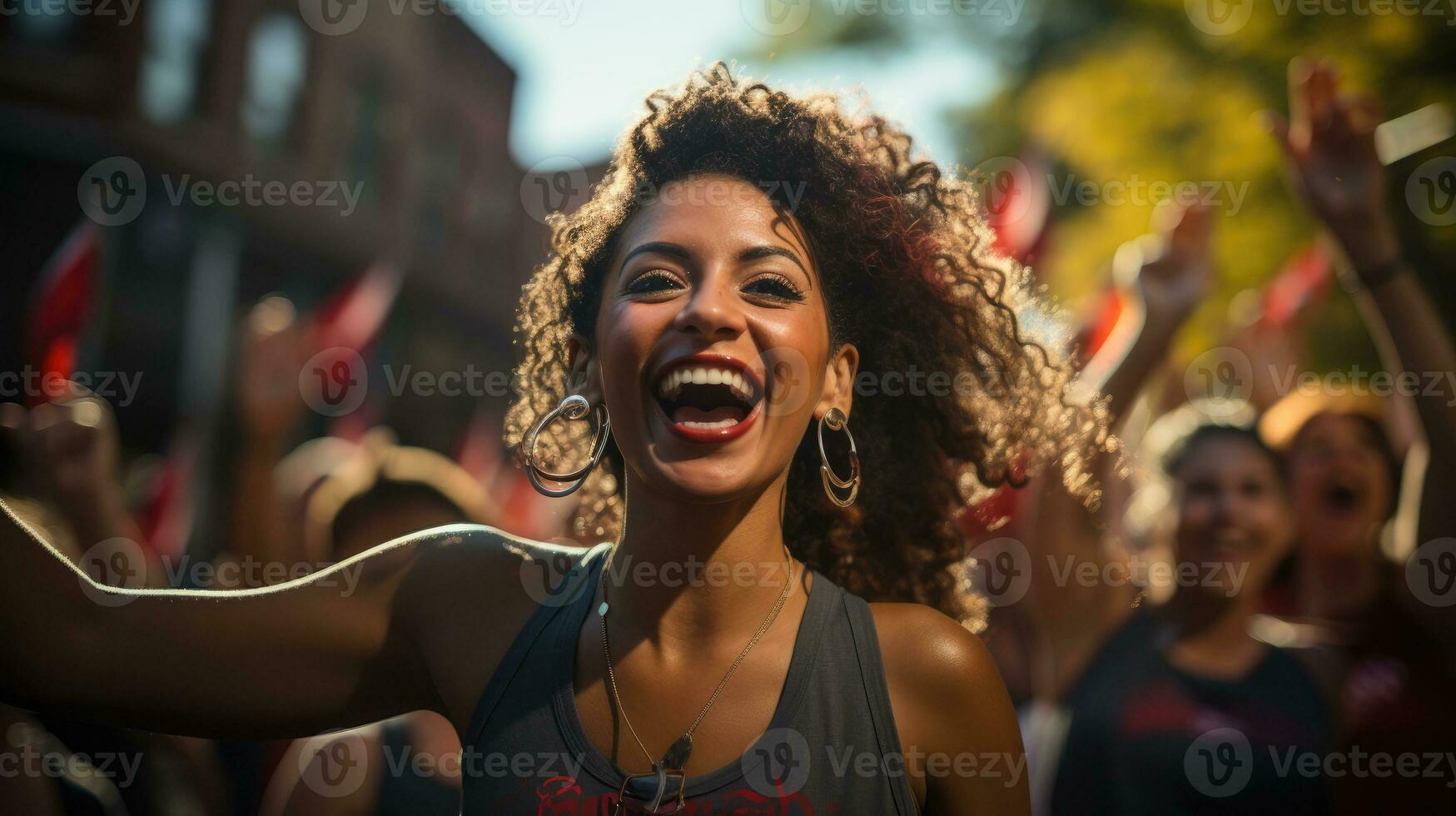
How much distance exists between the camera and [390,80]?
20828mm

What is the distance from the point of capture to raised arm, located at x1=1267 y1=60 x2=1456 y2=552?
313 centimetres

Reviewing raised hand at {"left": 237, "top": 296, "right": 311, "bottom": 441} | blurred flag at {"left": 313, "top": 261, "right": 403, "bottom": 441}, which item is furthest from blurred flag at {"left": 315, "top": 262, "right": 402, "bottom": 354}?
raised hand at {"left": 237, "top": 296, "right": 311, "bottom": 441}

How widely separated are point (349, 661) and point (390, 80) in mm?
20593

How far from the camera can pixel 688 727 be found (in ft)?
6.69

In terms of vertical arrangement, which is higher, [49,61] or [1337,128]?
[49,61]

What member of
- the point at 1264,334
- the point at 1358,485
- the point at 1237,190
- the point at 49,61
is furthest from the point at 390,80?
the point at 1358,485

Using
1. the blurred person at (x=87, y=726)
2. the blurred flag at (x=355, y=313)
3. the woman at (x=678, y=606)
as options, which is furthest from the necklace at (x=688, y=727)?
the blurred flag at (x=355, y=313)

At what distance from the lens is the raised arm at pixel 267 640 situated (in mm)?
1971

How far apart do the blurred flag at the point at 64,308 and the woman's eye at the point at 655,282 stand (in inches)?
123

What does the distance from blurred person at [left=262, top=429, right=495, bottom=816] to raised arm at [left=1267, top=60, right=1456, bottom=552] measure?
2731mm

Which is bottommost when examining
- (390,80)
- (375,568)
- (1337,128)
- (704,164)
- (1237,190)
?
(375,568)

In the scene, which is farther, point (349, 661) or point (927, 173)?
point (927, 173)

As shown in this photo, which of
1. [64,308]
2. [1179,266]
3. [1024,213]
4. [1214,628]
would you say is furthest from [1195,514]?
[64,308]

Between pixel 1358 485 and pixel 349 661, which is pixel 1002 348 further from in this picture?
pixel 1358 485
